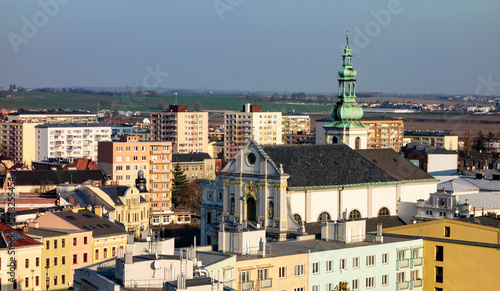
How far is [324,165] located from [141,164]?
48370 mm

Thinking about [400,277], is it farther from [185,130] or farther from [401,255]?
[185,130]

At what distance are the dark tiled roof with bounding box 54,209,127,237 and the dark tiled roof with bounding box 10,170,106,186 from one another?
108 feet

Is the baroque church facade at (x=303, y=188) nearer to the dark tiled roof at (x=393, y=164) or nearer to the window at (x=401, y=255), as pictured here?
the dark tiled roof at (x=393, y=164)

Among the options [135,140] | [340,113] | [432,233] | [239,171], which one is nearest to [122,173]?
[135,140]

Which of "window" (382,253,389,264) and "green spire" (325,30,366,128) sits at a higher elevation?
"green spire" (325,30,366,128)

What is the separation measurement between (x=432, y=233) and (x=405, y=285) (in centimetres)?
390

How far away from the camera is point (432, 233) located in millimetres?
55844

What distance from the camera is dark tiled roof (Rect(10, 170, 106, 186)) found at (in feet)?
344

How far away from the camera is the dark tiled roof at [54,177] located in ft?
344

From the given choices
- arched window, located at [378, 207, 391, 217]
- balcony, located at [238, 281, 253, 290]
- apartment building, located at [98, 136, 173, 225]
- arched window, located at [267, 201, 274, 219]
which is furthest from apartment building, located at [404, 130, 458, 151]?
balcony, located at [238, 281, 253, 290]

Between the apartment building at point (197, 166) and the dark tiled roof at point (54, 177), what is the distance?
37.2 metres

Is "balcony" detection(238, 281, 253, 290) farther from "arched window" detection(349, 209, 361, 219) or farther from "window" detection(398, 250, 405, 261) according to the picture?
"arched window" detection(349, 209, 361, 219)

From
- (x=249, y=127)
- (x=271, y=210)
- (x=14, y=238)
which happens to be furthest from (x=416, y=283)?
(x=249, y=127)

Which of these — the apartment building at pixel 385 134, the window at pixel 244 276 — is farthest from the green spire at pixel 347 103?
the apartment building at pixel 385 134
